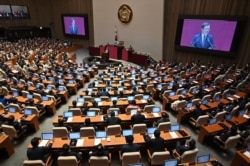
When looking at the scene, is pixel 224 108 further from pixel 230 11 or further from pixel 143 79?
pixel 230 11

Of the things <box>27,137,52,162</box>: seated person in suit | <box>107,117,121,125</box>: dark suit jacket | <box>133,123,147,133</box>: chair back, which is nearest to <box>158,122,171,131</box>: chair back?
<box>133,123,147,133</box>: chair back

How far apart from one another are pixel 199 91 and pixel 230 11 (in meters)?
8.95

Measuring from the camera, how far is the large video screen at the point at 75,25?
2702 centimetres

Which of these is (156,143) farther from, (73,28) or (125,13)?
(73,28)

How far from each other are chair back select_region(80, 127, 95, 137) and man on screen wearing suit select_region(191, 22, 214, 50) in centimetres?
1439

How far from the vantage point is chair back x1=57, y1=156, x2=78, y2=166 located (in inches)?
211

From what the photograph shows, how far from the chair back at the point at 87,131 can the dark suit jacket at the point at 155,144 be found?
76.9 inches

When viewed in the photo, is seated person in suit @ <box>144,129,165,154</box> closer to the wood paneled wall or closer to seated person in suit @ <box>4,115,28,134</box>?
seated person in suit @ <box>4,115,28,134</box>

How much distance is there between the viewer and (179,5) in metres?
18.7

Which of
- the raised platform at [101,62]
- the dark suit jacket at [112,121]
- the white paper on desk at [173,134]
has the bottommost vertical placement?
the raised platform at [101,62]

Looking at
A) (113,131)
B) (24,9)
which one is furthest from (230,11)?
(24,9)

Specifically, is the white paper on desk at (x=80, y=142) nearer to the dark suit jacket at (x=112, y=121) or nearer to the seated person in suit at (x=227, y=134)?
the dark suit jacket at (x=112, y=121)

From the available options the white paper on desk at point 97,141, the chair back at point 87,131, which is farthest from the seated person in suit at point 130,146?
the chair back at point 87,131

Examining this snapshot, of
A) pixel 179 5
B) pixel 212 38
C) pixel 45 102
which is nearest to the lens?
pixel 45 102
